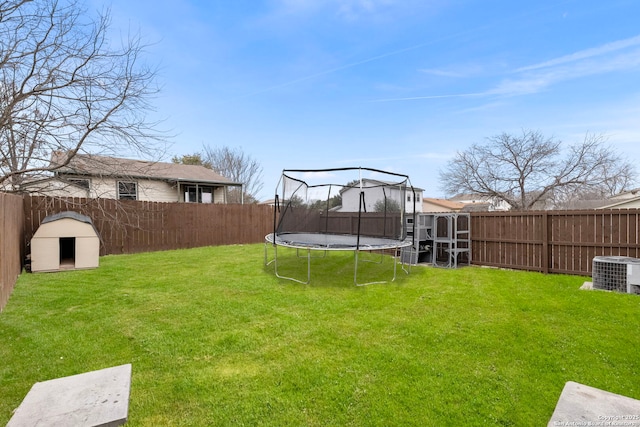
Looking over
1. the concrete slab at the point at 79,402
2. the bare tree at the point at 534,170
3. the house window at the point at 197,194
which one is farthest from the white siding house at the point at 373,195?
the bare tree at the point at 534,170

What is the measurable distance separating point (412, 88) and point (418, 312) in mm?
8155

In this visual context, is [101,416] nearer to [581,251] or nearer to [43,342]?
[43,342]

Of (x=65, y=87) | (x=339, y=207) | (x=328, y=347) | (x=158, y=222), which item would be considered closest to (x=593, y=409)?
(x=328, y=347)

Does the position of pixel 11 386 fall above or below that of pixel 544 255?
below

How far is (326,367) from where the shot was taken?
7.03ft

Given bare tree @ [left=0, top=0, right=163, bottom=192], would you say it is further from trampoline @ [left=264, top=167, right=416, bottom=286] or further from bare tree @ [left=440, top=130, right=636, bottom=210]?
bare tree @ [left=440, top=130, right=636, bottom=210]

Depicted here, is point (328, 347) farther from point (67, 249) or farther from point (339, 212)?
point (67, 249)

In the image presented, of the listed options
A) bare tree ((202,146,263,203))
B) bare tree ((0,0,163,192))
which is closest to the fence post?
bare tree ((0,0,163,192))

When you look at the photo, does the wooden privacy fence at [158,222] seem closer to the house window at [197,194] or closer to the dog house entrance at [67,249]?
the dog house entrance at [67,249]

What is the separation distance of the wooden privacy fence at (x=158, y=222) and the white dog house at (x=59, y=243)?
79 cm

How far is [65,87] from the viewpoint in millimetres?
4617

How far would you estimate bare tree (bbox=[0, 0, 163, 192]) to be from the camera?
13.9 feet

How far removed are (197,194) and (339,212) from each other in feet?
25.9

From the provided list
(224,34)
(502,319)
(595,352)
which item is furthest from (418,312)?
(224,34)
